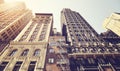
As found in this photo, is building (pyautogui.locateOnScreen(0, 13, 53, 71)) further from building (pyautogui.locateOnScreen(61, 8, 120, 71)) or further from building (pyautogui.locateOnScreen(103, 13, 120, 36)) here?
building (pyautogui.locateOnScreen(103, 13, 120, 36))

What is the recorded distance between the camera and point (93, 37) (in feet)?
212

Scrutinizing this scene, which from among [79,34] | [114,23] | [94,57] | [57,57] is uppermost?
[57,57]

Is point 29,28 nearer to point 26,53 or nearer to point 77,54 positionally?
point 26,53

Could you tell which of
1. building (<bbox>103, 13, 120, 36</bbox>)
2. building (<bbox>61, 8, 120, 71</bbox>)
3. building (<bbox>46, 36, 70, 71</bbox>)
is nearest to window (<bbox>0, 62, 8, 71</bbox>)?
building (<bbox>46, 36, 70, 71</bbox>)

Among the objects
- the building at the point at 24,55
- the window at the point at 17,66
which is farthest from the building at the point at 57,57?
the window at the point at 17,66

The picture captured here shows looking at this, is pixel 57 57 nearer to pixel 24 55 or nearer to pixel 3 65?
pixel 24 55

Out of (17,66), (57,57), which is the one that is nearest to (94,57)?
(57,57)

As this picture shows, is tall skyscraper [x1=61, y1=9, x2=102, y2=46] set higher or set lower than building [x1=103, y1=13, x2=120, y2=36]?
higher

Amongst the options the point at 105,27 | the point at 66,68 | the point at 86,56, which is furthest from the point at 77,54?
the point at 105,27

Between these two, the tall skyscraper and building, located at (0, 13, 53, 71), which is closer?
building, located at (0, 13, 53, 71)

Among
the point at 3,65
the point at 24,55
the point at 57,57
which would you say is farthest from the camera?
the point at 57,57

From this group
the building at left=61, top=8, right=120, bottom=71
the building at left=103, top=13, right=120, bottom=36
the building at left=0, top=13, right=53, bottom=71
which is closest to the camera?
the building at left=0, top=13, right=53, bottom=71

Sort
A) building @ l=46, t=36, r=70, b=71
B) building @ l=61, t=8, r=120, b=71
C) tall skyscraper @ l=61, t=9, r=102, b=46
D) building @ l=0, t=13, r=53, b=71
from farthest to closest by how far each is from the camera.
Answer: tall skyscraper @ l=61, t=9, r=102, b=46, building @ l=61, t=8, r=120, b=71, building @ l=46, t=36, r=70, b=71, building @ l=0, t=13, r=53, b=71

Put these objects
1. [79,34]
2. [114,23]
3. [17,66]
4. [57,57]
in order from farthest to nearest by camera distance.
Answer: [114,23], [79,34], [57,57], [17,66]
